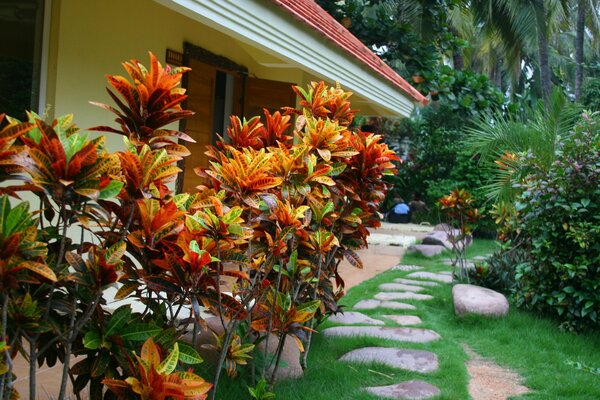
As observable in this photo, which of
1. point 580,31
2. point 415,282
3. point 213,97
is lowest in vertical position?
point 415,282

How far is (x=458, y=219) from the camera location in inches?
333

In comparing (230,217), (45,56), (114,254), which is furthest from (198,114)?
(114,254)

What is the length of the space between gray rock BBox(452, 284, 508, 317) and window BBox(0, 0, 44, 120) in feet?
14.2

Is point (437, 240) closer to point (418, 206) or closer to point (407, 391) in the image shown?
point (418, 206)

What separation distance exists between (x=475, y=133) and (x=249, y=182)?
716 centimetres

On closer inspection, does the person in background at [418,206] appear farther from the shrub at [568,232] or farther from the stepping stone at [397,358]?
the stepping stone at [397,358]

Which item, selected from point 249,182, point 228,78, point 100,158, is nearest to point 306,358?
point 249,182

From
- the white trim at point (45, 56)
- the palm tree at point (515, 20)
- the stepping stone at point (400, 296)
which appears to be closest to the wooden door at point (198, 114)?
the white trim at point (45, 56)

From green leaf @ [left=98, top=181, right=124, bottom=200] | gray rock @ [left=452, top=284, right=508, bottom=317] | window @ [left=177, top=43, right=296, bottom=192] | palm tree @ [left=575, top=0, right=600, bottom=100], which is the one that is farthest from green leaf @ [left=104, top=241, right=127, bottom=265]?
palm tree @ [left=575, top=0, right=600, bottom=100]

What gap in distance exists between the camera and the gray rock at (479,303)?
6.24 meters

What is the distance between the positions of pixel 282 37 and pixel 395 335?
2.78 m

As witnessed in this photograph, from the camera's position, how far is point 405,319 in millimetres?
6246

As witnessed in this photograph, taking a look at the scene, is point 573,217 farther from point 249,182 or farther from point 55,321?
point 55,321

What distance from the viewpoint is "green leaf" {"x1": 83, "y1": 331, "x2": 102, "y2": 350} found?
2.15 meters
